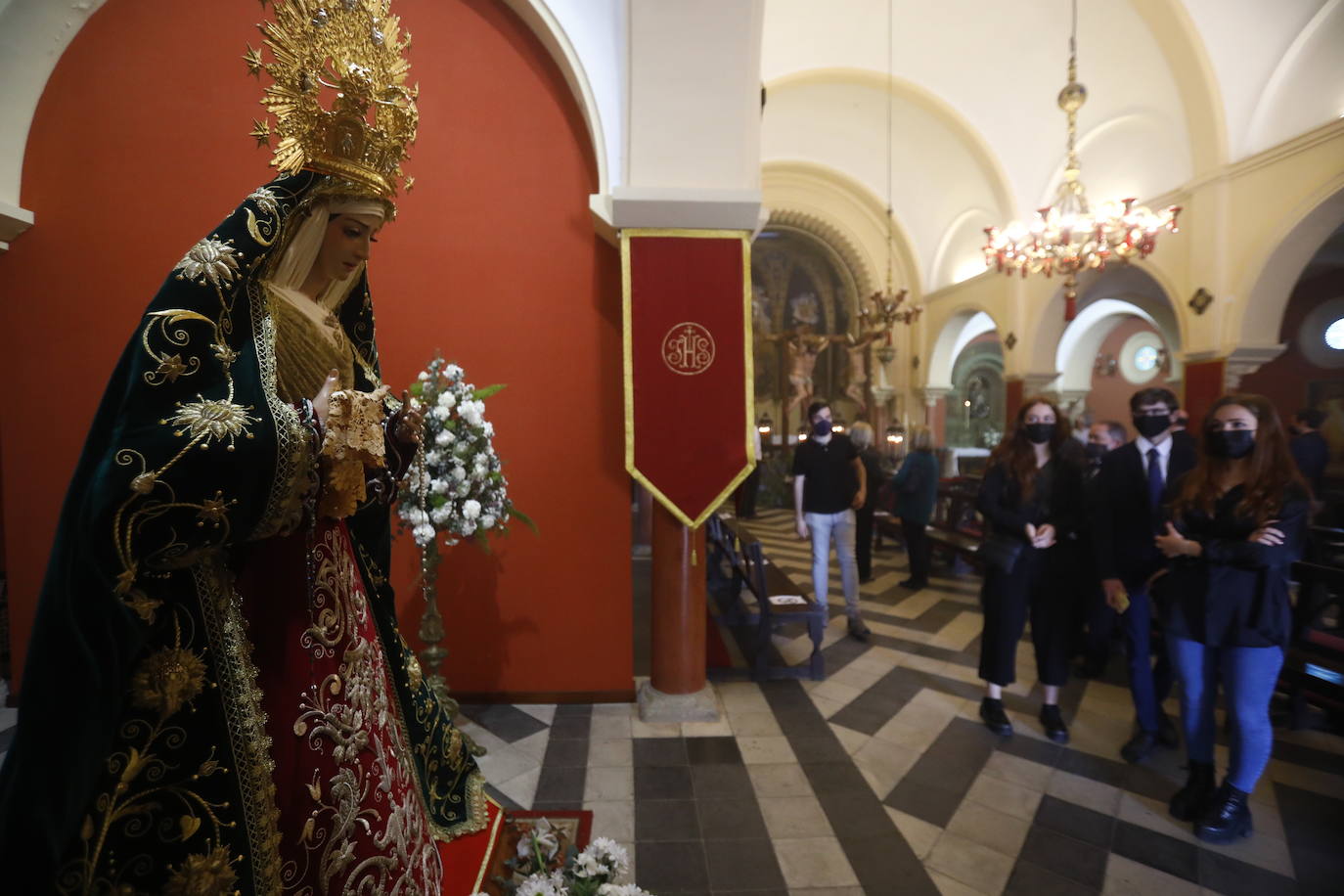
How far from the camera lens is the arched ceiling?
6.77 m

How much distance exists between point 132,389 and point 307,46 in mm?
949

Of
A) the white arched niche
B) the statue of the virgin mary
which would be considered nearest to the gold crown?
the statue of the virgin mary

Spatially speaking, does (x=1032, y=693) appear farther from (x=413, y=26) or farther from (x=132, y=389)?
(x=413, y=26)

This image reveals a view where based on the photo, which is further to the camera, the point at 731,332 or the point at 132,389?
the point at 731,332

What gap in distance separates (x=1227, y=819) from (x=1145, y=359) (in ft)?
54.0

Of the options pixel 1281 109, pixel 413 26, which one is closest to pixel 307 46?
pixel 413 26

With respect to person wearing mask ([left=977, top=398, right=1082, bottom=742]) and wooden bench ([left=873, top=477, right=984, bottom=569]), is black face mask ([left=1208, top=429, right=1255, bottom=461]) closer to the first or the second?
person wearing mask ([left=977, top=398, right=1082, bottom=742])

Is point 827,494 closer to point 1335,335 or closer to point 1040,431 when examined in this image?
point 1040,431

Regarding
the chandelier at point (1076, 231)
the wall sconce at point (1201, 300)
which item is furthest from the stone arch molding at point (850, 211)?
the wall sconce at point (1201, 300)

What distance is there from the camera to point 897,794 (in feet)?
9.86

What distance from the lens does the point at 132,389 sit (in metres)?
1.17

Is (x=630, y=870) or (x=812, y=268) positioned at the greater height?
(x=812, y=268)

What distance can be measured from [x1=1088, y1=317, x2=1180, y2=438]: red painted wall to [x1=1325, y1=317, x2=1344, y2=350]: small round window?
14.9 ft

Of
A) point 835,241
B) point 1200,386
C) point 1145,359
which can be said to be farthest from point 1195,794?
point 1145,359
